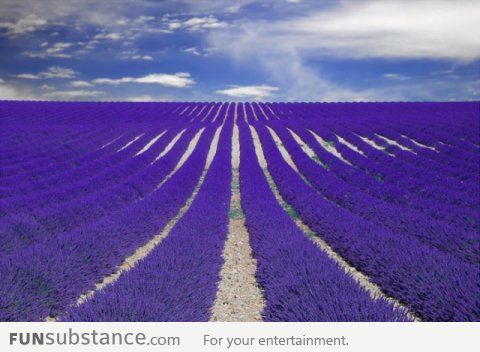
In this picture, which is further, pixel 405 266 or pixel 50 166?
pixel 50 166

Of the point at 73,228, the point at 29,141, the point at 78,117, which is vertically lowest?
the point at 73,228

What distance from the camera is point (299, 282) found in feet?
14.0

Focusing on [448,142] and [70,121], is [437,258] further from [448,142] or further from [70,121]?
[70,121]

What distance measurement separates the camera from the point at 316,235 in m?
7.75

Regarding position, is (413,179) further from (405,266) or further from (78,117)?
(78,117)

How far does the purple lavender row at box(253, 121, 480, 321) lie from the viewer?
410 cm

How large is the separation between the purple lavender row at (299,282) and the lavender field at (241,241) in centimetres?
2

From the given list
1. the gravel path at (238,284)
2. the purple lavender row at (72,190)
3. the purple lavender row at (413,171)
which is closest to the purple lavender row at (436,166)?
the purple lavender row at (413,171)

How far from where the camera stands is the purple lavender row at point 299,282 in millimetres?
3424

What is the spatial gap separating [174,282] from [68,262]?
164 cm

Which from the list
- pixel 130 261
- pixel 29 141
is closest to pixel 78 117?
pixel 29 141

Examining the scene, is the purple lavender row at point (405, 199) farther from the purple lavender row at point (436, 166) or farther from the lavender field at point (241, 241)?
the purple lavender row at point (436, 166)

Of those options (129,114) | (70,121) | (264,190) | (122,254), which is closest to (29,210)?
(122,254)
